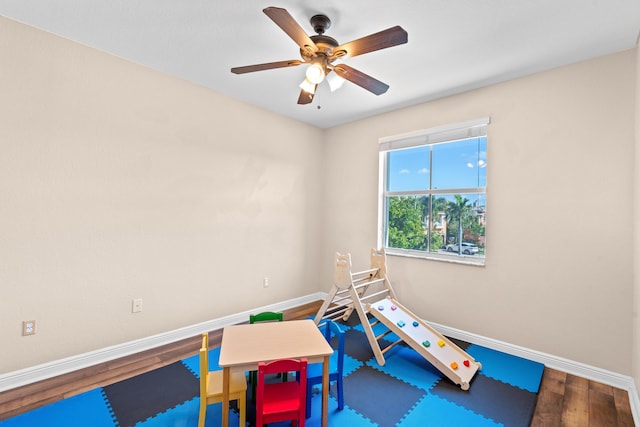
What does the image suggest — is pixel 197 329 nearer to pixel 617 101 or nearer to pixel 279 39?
pixel 279 39

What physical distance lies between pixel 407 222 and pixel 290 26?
269 cm

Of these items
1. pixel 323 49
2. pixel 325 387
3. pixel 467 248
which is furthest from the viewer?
pixel 467 248

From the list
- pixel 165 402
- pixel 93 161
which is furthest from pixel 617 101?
pixel 93 161

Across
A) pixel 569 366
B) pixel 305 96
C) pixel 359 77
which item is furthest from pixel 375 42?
pixel 569 366

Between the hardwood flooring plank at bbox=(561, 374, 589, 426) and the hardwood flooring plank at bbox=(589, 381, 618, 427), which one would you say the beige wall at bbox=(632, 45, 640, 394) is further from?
the hardwood flooring plank at bbox=(561, 374, 589, 426)

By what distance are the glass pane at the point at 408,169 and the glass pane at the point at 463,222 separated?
0.33 meters

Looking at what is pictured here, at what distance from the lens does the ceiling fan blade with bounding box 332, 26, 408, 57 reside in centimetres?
156

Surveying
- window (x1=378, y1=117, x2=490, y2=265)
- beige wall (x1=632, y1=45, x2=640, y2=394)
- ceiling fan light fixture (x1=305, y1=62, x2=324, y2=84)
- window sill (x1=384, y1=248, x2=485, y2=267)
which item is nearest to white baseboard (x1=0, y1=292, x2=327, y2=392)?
window sill (x1=384, y1=248, x2=485, y2=267)

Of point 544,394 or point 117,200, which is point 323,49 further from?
point 544,394

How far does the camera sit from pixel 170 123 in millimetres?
2902

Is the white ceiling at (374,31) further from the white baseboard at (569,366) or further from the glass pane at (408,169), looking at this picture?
the white baseboard at (569,366)

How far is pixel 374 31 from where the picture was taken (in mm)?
2117

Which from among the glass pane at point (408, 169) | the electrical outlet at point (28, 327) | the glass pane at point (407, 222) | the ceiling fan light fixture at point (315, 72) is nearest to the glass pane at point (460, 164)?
the glass pane at point (408, 169)

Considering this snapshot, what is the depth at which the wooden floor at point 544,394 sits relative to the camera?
1898 millimetres
